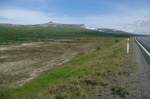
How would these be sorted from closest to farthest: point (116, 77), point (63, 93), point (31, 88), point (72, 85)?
point (63, 93), point (72, 85), point (116, 77), point (31, 88)

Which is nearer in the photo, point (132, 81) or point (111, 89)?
point (111, 89)

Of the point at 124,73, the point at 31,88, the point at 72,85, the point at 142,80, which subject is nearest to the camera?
the point at 72,85

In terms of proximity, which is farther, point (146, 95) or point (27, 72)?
point (27, 72)

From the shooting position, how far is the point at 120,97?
1254 cm

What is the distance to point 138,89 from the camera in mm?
13852

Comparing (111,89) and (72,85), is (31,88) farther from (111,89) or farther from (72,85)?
(111,89)

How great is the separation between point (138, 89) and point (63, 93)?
3291 mm

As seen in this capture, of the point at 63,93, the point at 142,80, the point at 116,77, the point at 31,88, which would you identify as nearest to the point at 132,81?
the point at 142,80

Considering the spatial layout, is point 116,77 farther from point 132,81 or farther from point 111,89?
point 111,89

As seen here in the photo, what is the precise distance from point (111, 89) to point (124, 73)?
527 centimetres

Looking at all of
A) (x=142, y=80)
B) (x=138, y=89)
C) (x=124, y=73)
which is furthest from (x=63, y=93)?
(x=124, y=73)

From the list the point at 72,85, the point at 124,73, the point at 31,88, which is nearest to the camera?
the point at 72,85

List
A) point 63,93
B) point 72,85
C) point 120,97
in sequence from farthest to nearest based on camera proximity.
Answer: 1. point 72,85
2. point 63,93
3. point 120,97

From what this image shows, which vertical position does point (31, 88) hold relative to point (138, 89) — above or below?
below
